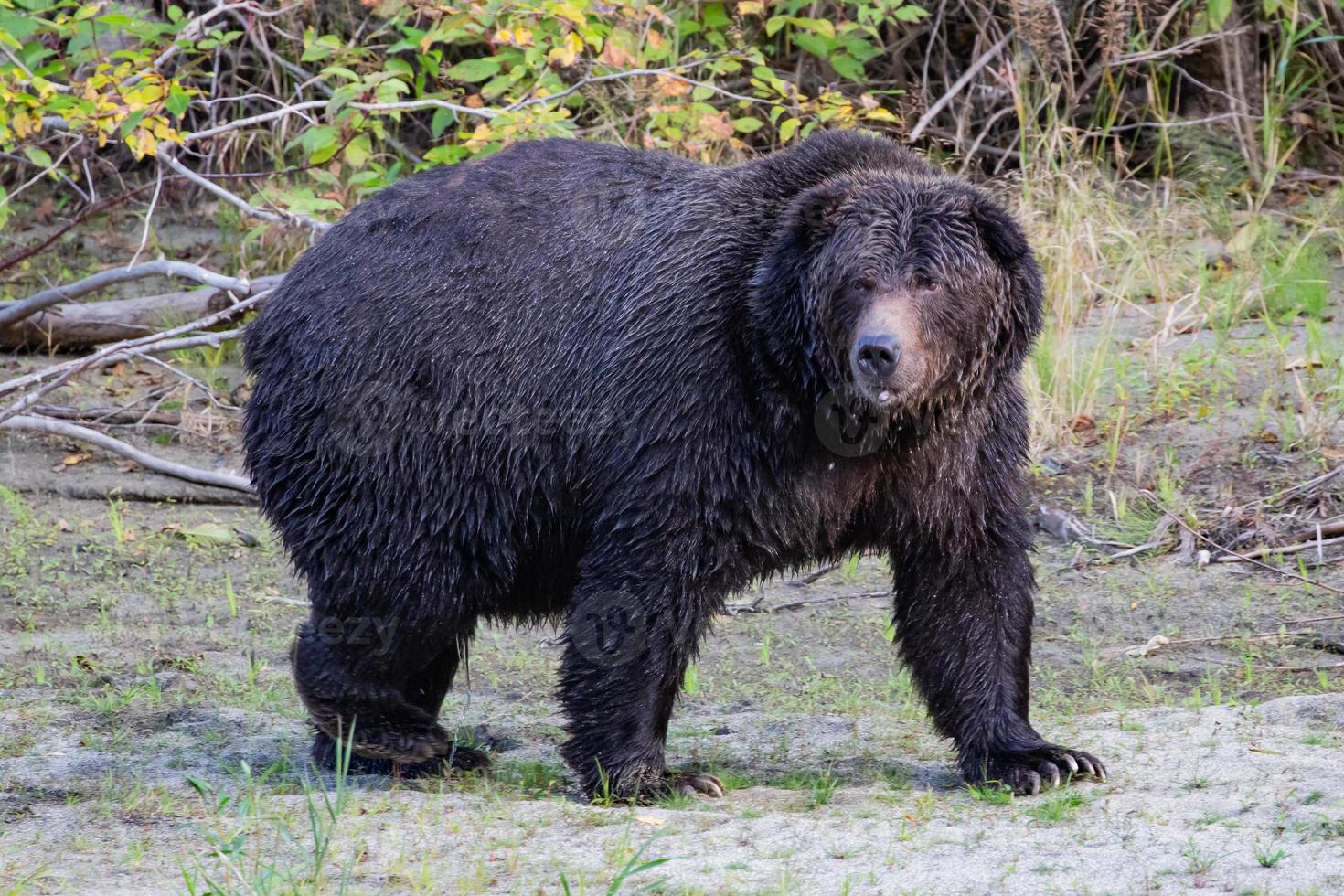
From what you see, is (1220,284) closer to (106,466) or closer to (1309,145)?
(1309,145)

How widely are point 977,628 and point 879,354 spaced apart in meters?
0.93

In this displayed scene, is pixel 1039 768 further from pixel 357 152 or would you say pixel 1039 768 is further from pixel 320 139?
pixel 357 152

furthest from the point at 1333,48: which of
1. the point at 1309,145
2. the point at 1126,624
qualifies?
the point at 1126,624

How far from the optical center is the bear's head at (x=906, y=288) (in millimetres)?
4207

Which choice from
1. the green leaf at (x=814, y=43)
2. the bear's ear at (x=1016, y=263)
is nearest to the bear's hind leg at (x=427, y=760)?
the bear's ear at (x=1016, y=263)

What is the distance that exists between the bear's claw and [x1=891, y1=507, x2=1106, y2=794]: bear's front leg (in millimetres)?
11

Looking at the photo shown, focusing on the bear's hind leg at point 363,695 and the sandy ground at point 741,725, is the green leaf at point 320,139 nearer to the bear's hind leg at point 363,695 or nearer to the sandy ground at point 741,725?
the sandy ground at point 741,725

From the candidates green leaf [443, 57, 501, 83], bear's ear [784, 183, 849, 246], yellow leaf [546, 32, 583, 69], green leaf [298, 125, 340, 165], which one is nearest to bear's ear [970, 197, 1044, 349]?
bear's ear [784, 183, 849, 246]

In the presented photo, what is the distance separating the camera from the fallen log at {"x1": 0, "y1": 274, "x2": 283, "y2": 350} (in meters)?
8.55

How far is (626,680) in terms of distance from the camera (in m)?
4.41

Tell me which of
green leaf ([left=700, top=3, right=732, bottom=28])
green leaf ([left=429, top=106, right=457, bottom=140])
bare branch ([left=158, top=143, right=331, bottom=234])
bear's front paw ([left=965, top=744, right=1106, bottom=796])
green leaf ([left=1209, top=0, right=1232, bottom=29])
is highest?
green leaf ([left=1209, top=0, right=1232, bottom=29])

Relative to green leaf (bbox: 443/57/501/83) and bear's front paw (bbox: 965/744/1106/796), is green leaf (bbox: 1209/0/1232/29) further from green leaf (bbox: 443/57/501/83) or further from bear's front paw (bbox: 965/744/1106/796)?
bear's front paw (bbox: 965/744/1106/796)

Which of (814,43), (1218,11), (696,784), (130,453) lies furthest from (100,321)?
(1218,11)

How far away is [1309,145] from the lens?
10.0 metres
